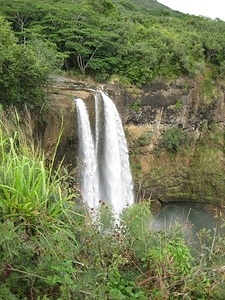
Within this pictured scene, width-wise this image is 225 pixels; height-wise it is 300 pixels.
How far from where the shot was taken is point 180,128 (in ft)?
64.9

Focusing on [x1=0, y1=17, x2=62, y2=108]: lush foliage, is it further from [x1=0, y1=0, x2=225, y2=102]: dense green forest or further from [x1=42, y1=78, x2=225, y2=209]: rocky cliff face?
[x1=0, y1=0, x2=225, y2=102]: dense green forest

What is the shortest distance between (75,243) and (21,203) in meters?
0.72

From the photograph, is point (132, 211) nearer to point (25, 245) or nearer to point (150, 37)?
point (25, 245)

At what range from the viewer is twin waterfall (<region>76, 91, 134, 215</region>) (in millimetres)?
13953

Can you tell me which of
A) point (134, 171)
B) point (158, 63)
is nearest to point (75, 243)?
point (134, 171)

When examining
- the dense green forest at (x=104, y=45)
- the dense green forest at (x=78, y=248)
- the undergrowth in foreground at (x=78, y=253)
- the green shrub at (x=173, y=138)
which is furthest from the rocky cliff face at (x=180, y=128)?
the undergrowth in foreground at (x=78, y=253)

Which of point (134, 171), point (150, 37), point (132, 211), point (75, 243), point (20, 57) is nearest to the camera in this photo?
point (75, 243)

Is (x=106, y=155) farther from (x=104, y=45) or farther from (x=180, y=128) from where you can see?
(x=104, y=45)

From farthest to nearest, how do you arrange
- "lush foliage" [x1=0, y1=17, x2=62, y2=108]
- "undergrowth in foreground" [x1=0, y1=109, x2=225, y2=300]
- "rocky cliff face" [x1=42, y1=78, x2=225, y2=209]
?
"rocky cliff face" [x1=42, y1=78, x2=225, y2=209], "lush foliage" [x1=0, y1=17, x2=62, y2=108], "undergrowth in foreground" [x1=0, y1=109, x2=225, y2=300]

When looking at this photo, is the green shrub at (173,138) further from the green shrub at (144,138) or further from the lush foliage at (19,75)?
the lush foliage at (19,75)

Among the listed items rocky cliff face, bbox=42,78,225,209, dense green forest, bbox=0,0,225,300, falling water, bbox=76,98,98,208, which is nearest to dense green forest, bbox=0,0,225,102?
rocky cliff face, bbox=42,78,225,209

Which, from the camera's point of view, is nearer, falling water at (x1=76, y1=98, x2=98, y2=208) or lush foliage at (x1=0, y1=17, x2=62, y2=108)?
lush foliage at (x1=0, y1=17, x2=62, y2=108)

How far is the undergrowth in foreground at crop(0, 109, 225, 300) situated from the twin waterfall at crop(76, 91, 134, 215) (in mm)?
9681

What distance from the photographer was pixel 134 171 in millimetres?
18328
